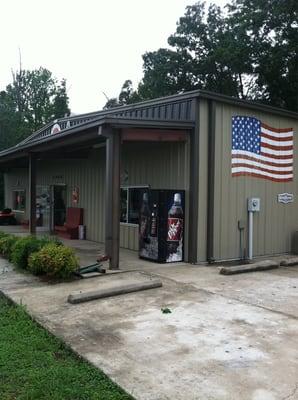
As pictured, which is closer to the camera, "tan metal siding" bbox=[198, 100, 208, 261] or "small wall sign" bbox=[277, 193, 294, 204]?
"tan metal siding" bbox=[198, 100, 208, 261]

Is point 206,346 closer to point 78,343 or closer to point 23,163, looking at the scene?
point 78,343

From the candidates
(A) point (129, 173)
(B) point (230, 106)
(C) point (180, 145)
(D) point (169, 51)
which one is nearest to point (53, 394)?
(C) point (180, 145)

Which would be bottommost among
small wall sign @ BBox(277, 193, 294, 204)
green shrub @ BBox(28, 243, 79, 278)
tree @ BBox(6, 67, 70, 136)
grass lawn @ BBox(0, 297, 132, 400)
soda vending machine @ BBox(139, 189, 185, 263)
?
grass lawn @ BBox(0, 297, 132, 400)

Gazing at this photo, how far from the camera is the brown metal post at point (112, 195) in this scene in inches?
342

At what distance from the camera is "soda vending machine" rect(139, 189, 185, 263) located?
9523 mm

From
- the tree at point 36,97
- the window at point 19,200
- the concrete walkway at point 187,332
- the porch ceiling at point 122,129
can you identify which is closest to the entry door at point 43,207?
the window at point 19,200

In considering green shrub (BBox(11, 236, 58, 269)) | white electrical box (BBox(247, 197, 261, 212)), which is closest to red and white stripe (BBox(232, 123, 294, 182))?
white electrical box (BBox(247, 197, 261, 212))

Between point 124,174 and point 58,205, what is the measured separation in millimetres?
5499

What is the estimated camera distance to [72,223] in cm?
1515

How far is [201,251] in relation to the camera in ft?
32.2

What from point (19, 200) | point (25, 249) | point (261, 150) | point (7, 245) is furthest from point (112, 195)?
point (19, 200)

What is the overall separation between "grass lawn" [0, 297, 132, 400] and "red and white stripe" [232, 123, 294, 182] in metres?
6.65

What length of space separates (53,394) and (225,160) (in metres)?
7.38

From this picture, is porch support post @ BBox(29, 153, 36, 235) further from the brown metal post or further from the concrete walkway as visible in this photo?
the brown metal post
